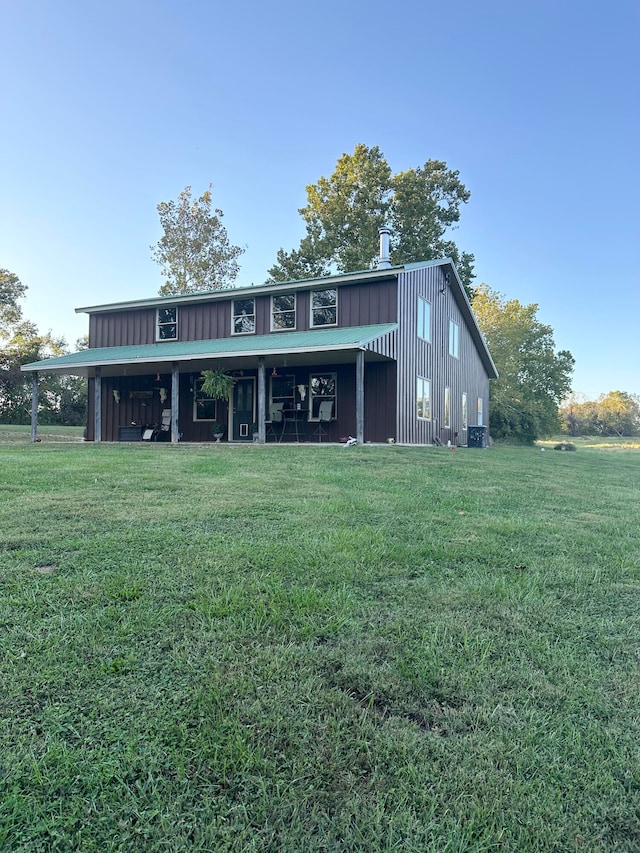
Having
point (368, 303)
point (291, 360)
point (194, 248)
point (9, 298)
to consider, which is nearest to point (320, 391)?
point (291, 360)

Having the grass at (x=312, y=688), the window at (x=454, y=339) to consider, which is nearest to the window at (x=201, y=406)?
the window at (x=454, y=339)

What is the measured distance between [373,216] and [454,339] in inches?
508

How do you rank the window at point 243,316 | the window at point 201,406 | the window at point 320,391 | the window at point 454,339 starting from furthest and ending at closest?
1. the window at point 454,339
2. the window at point 201,406
3. the window at point 243,316
4. the window at point 320,391

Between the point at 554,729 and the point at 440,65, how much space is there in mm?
20207

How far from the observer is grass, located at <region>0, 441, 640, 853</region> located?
133cm

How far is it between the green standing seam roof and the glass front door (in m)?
1.43

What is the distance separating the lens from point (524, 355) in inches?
1406

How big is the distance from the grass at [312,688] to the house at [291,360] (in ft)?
27.3

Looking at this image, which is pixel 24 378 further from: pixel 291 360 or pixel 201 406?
pixel 291 360

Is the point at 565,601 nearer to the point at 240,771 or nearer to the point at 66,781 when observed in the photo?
the point at 240,771

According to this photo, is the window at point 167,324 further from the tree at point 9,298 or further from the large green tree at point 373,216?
the tree at point 9,298

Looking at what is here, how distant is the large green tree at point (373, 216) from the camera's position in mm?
27641

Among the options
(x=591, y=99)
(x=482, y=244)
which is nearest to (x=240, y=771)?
(x=591, y=99)

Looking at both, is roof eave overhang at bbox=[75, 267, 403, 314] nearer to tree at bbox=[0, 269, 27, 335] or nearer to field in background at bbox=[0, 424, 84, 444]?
field in background at bbox=[0, 424, 84, 444]
